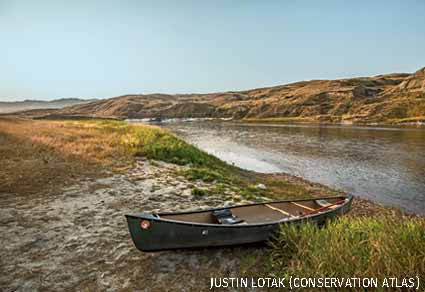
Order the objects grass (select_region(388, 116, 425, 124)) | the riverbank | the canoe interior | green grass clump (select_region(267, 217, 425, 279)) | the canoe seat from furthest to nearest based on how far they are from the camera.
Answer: grass (select_region(388, 116, 425, 124))
the canoe interior
the canoe seat
the riverbank
green grass clump (select_region(267, 217, 425, 279))

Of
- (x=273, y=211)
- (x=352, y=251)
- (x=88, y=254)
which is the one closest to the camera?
(x=352, y=251)

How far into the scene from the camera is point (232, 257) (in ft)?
19.5

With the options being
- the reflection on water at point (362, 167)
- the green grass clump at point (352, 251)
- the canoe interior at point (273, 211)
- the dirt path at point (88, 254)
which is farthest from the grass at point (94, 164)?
the green grass clump at point (352, 251)

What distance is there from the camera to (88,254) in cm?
583

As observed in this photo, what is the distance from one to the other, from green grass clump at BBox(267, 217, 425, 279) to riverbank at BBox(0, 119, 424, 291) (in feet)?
0.47

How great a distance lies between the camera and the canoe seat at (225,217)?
21.5 ft

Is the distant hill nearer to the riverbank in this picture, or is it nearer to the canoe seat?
the riverbank

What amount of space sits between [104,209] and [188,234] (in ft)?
13.6

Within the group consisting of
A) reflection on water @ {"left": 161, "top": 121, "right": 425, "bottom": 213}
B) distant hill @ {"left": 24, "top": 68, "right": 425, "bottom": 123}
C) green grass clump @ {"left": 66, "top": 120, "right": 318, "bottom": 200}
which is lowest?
reflection on water @ {"left": 161, "top": 121, "right": 425, "bottom": 213}

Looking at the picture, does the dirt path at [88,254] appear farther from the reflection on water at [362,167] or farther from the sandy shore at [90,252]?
the reflection on water at [362,167]

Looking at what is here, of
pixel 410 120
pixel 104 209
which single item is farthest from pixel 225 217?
pixel 410 120

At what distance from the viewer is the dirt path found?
494 cm

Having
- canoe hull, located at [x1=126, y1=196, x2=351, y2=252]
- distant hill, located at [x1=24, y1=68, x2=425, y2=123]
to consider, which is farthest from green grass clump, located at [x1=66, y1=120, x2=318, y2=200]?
distant hill, located at [x1=24, y1=68, x2=425, y2=123]

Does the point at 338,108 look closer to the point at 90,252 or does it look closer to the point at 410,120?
the point at 410,120
